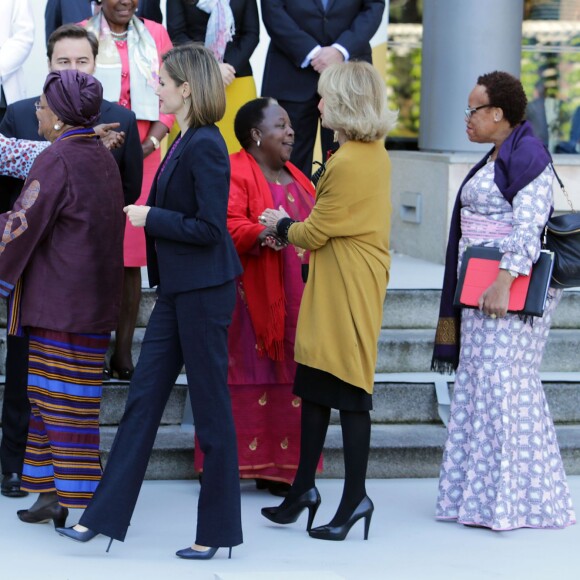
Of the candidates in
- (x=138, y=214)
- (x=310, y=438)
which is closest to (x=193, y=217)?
(x=138, y=214)

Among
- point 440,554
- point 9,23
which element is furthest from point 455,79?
point 440,554

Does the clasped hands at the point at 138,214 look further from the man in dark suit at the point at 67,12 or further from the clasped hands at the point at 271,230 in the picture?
the man in dark suit at the point at 67,12

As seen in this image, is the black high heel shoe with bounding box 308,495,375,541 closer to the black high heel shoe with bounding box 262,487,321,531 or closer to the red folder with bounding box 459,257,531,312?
the black high heel shoe with bounding box 262,487,321,531

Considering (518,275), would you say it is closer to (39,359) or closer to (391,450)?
(391,450)

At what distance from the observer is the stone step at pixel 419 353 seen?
692 cm

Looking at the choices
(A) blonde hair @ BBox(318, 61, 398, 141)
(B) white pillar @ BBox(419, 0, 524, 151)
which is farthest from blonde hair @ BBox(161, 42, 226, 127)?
(B) white pillar @ BBox(419, 0, 524, 151)

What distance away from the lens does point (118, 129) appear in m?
5.69

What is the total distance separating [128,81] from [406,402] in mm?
2106

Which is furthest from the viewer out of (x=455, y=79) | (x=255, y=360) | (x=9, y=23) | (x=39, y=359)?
(x=455, y=79)

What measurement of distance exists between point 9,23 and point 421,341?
9.06 feet

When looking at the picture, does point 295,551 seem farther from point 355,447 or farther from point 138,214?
point 138,214

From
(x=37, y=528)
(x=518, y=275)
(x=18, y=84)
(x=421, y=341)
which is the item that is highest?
(x=18, y=84)

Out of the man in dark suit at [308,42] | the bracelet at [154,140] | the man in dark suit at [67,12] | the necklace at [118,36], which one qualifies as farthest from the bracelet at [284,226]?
the man in dark suit at [308,42]

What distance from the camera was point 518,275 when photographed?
523cm
